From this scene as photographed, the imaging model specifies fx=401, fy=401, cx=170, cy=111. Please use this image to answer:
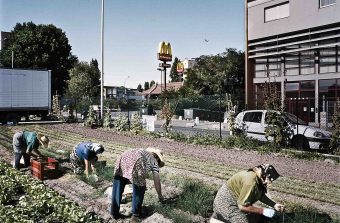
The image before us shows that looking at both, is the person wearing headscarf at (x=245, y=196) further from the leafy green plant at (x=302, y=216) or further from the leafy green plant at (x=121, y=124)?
the leafy green plant at (x=121, y=124)

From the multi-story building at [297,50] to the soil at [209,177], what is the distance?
34.8 ft

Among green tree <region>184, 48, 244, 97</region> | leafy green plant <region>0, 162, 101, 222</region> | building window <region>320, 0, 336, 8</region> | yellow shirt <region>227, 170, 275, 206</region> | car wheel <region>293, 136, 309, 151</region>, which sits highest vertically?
building window <region>320, 0, 336, 8</region>

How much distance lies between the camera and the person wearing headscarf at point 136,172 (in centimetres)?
703

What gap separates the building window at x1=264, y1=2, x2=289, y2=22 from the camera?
32.1 meters

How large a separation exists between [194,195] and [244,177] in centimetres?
274

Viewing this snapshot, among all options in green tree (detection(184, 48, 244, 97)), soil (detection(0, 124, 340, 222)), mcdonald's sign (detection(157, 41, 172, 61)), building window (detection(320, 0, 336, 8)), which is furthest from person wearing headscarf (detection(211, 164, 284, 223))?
mcdonald's sign (detection(157, 41, 172, 61))

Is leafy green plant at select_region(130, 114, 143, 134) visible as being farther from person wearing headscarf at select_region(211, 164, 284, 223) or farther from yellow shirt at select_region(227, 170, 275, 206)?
yellow shirt at select_region(227, 170, 275, 206)

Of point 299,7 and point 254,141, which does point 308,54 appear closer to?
point 299,7

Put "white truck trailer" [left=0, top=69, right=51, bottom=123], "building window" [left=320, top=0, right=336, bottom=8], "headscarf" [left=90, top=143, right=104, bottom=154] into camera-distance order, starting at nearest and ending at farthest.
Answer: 1. "headscarf" [left=90, top=143, right=104, bottom=154]
2. "building window" [left=320, top=0, right=336, bottom=8]
3. "white truck trailer" [left=0, top=69, right=51, bottom=123]

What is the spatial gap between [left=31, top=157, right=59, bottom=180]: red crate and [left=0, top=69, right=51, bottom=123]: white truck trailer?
2213 centimetres

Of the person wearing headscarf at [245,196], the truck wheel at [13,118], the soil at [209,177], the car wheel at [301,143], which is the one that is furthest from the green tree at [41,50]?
the person wearing headscarf at [245,196]

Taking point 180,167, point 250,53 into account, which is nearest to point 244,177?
point 180,167

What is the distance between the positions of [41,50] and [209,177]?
49.3 meters

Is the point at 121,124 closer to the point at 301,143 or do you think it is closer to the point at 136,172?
the point at 301,143
